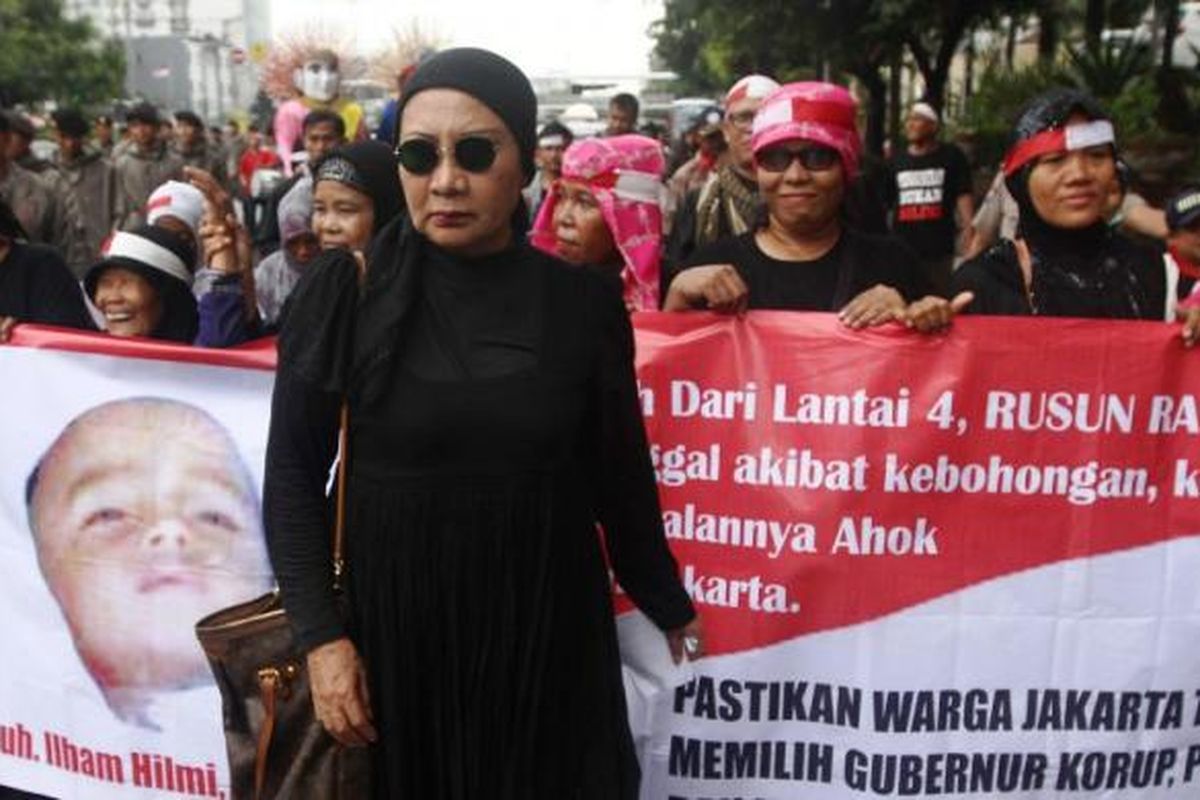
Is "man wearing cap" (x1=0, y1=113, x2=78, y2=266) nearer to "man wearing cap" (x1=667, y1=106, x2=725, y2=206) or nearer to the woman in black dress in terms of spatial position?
"man wearing cap" (x1=667, y1=106, x2=725, y2=206)

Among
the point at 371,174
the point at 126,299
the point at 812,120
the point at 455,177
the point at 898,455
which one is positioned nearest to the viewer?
the point at 455,177

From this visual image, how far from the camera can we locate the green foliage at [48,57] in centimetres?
5019

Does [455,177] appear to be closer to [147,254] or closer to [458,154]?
[458,154]

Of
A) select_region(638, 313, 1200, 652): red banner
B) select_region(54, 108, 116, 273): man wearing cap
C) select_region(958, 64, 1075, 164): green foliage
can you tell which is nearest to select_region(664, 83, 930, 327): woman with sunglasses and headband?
select_region(638, 313, 1200, 652): red banner

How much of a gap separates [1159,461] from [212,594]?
2.22 metres

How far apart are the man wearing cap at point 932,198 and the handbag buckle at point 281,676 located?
7.54 metres

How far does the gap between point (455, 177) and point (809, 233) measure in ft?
4.43

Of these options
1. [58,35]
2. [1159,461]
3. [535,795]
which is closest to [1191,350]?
[1159,461]

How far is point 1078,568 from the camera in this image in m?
3.09

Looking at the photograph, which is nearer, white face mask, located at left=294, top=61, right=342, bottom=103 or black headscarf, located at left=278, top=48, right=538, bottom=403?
black headscarf, located at left=278, top=48, right=538, bottom=403

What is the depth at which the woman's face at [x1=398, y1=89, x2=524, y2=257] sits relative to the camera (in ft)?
7.16

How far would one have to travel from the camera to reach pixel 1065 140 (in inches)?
125

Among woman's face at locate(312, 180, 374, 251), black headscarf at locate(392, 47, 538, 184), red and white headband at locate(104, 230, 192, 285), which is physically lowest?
red and white headband at locate(104, 230, 192, 285)

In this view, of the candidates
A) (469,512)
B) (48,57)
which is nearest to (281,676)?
(469,512)
